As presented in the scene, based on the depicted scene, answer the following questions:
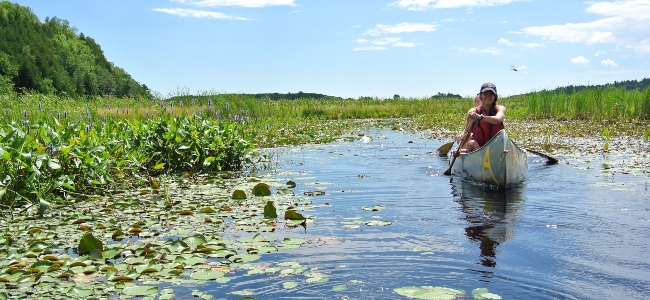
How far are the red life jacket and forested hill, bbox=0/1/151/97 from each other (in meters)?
45.1

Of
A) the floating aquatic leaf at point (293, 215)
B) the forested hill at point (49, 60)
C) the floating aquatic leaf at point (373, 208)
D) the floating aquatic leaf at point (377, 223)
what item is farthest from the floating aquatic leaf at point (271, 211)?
the forested hill at point (49, 60)

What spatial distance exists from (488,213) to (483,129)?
2.41 m

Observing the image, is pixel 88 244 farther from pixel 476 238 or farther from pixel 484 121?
pixel 484 121

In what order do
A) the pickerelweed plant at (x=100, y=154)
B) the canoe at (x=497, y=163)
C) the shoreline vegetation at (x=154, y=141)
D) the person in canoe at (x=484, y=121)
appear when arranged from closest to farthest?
the pickerelweed plant at (x=100, y=154)
the shoreline vegetation at (x=154, y=141)
the canoe at (x=497, y=163)
the person in canoe at (x=484, y=121)

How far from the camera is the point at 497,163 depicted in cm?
753

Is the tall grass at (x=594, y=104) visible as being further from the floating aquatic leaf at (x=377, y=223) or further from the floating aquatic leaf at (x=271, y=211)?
the floating aquatic leaf at (x=271, y=211)

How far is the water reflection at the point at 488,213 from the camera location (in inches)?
195

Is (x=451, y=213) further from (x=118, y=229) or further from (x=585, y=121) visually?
(x=585, y=121)

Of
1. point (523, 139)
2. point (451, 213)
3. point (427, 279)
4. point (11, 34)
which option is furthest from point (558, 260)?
point (11, 34)

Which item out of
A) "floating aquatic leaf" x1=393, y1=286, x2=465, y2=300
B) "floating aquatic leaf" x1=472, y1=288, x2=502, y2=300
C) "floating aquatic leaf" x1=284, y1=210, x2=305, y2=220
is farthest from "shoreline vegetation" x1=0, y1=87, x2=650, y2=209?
"floating aquatic leaf" x1=472, y1=288, x2=502, y2=300

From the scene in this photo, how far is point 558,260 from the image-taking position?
4453mm

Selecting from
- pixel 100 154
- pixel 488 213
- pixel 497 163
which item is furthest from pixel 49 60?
pixel 488 213

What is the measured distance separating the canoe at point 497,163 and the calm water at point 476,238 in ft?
0.62

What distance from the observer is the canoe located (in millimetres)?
7344
